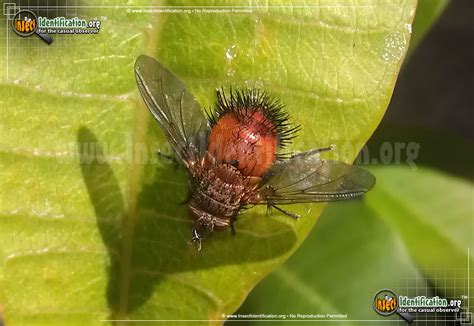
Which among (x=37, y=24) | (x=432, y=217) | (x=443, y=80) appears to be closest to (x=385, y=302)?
(x=432, y=217)

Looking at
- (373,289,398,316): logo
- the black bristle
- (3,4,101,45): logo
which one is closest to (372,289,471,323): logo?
(373,289,398,316): logo

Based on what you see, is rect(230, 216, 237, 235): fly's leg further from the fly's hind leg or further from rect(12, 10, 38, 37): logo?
rect(12, 10, 38, 37): logo

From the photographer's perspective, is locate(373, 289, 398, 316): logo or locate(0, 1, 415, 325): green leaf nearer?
locate(0, 1, 415, 325): green leaf

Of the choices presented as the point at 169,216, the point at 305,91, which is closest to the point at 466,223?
the point at 305,91

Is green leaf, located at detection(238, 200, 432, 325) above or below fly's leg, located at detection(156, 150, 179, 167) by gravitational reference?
below

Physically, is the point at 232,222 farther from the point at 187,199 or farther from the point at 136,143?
the point at 136,143

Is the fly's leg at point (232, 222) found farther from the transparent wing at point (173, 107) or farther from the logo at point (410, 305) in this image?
the logo at point (410, 305)

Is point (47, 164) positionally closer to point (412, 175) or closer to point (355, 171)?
point (355, 171)
